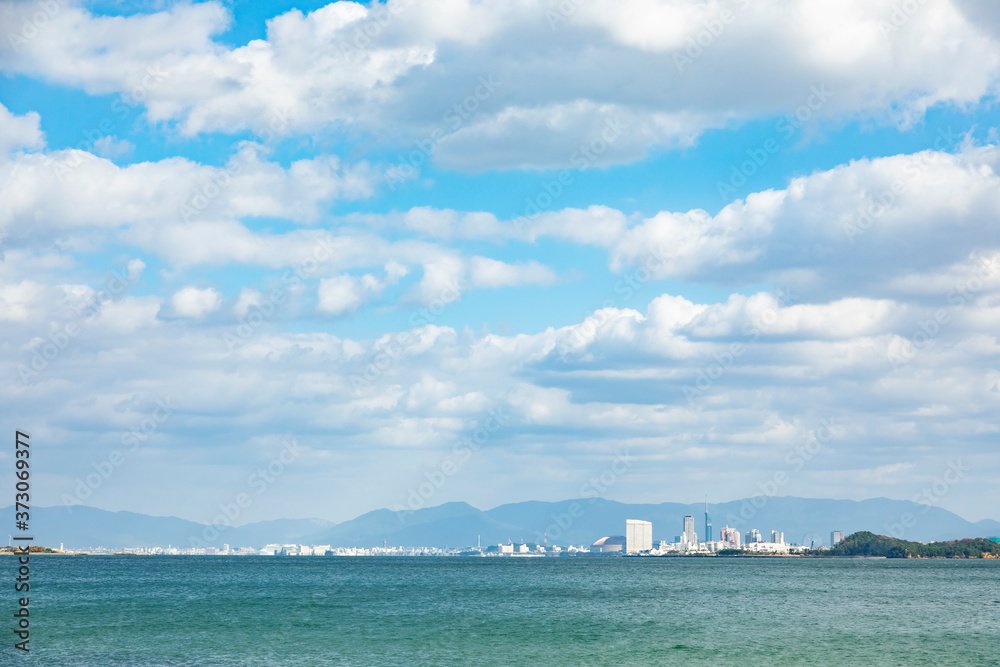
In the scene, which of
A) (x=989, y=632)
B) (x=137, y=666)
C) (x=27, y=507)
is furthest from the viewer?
(x=989, y=632)

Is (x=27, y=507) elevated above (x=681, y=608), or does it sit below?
above

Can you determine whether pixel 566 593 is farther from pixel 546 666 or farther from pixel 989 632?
pixel 546 666

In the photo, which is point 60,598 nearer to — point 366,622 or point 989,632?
point 366,622

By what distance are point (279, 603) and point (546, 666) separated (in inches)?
2238

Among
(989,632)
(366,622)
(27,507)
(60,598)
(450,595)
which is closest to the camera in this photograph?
(27,507)

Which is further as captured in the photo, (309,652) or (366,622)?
(366,622)

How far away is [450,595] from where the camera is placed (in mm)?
117188

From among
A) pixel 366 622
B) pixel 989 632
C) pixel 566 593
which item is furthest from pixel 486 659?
pixel 566 593

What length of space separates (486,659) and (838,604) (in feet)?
195

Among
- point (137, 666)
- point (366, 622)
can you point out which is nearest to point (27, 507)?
point (137, 666)

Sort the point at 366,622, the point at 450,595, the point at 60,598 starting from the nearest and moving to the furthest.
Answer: the point at 366,622, the point at 60,598, the point at 450,595

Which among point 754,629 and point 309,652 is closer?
point 309,652

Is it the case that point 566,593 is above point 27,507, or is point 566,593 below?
below

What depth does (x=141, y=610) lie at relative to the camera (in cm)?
9019
